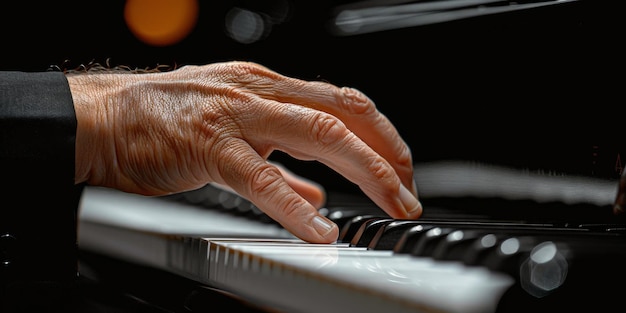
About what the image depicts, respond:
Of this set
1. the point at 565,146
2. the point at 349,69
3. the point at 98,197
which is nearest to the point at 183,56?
the point at 98,197

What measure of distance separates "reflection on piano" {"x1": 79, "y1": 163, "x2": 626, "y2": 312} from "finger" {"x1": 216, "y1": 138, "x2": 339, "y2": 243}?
0.03 meters

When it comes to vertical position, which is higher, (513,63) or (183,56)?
(513,63)

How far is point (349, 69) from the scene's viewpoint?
1.42m

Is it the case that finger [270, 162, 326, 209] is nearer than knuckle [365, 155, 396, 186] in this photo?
No

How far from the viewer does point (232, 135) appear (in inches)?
40.4

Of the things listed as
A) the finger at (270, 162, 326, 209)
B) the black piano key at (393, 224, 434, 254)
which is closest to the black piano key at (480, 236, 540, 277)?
the black piano key at (393, 224, 434, 254)

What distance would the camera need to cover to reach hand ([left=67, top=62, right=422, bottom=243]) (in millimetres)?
993

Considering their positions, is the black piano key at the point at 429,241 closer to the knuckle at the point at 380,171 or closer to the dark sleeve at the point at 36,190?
the knuckle at the point at 380,171

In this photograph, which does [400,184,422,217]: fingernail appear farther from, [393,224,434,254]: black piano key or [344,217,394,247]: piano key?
[393,224,434,254]: black piano key

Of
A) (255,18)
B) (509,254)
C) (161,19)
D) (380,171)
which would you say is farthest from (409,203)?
(161,19)

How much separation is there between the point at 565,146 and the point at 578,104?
5 cm

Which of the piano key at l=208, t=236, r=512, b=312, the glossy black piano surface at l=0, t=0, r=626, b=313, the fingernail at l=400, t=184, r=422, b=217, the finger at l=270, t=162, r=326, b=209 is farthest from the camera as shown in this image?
the finger at l=270, t=162, r=326, b=209

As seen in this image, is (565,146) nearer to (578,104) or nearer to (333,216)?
(578,104)

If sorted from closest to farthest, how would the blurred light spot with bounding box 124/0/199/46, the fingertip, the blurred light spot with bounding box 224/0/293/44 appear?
1. the fingertip
2. the blurred light spot with bounding box 224/0/293/44
3. the blurred light spot with bounding box 124/0/199/46
